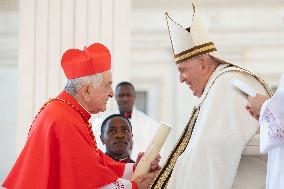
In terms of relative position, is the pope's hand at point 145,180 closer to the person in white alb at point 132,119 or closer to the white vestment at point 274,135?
the white vestment at point 274,135

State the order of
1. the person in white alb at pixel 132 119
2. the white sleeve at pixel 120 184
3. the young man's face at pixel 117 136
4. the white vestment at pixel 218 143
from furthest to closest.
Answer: the person in white alb at pixel 132 119 < the young man's face at pixel 117 136 < the white sleeve at pixel 120 184 < the white vestment at pixel 218 143

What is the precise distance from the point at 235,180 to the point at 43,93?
361 cm

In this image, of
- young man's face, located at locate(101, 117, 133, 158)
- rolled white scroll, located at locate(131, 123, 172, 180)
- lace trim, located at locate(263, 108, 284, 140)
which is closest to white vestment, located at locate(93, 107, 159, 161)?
young man's face, located at locate(101, 117, 133, 158)

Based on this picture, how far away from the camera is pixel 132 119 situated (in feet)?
20.1

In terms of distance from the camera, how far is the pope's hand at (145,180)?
Result: 10.9 ft

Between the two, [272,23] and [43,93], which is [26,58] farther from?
[272,23]

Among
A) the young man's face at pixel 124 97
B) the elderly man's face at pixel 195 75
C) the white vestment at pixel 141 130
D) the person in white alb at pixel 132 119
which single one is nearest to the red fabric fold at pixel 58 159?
the elderly man's face at pixel 195 75

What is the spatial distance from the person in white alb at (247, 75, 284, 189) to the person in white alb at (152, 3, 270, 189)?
218 mm

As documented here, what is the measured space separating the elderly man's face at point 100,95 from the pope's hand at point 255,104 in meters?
0.99

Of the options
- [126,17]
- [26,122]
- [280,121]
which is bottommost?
[26,122]

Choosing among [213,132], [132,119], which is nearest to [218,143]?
[213,132]

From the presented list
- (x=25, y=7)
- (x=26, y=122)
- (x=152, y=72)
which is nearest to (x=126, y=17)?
(x=25, y=7)

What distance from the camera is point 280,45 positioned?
333 inches

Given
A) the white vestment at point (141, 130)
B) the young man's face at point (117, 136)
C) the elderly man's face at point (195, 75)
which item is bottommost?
the white vestment at point (141, 130)
